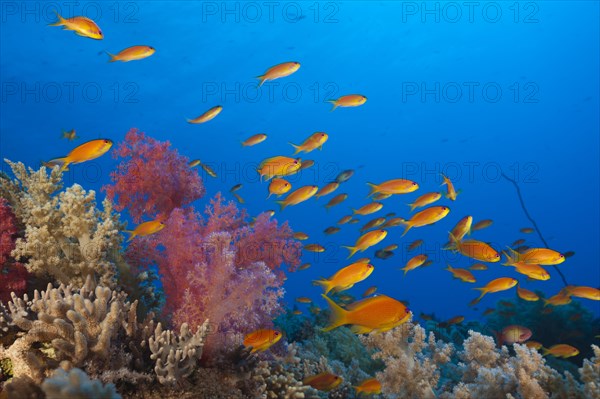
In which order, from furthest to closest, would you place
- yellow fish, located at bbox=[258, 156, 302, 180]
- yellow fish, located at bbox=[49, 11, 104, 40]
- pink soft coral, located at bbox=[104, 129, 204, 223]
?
1. yellow fish, located at bbox=[258, 156, 302, 180]
2. pink soft coral, located at bbox=[104, 129, 204, 223]
3. yellow fish, located at bbox=[49, 11, 104, 40]

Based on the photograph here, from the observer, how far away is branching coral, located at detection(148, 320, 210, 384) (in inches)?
114

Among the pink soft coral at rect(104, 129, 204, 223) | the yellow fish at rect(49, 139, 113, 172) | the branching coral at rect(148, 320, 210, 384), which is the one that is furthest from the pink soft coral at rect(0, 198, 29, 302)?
the branching coral at rect(148, 320, 210, 384)

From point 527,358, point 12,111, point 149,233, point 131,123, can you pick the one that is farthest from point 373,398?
point 131,123

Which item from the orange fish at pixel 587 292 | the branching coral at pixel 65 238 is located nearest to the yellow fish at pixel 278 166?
the branching coral at pixel 65 238

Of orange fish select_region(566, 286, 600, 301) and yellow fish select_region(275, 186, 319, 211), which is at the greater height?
yellow fish select_region(275, 186, 319, 211)

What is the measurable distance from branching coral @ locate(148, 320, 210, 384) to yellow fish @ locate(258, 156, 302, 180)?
10.9 ft

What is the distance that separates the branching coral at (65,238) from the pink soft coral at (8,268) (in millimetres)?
89

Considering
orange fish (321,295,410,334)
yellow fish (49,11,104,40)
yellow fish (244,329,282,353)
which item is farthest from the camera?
yellow fish (49,11,104,40)

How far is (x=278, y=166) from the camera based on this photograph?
19.9 ft

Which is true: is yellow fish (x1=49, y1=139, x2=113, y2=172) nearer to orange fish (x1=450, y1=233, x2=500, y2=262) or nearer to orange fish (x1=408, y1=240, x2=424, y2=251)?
orange fish (x1=450, y1=233, x2=500, y2=262)

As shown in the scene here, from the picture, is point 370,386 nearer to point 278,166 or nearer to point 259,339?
point 259,339

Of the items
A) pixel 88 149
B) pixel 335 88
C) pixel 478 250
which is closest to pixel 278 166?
pixel 88 149

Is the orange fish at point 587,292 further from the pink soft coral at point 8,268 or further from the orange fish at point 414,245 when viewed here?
the pink soft coral at point 8,268

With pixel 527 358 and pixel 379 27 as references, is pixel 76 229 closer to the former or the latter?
pixel 527 358
